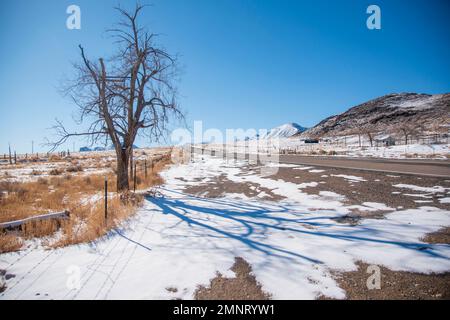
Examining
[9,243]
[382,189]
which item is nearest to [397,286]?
[9,243]

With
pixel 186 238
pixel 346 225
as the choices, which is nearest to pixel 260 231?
pixel 186 238

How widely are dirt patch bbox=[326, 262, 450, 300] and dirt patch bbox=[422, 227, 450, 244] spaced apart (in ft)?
4.31

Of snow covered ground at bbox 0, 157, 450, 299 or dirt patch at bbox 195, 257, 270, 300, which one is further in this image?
snow covered ground at bbox 0, 157, 450, 299

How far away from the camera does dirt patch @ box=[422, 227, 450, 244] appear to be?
413 centimetres

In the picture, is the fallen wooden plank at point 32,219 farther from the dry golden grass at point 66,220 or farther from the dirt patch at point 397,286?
the dirt patch at point 397,286

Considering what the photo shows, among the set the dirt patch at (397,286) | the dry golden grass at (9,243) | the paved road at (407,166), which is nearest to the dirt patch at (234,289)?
the dirt patch at (397,286)

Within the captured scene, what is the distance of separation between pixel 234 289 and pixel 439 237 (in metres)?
4.15

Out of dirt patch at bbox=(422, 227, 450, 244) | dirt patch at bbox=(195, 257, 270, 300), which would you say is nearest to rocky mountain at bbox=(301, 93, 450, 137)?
dirt patch at bbox=(422, 227, 450, 244)

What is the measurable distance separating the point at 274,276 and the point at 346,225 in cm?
293

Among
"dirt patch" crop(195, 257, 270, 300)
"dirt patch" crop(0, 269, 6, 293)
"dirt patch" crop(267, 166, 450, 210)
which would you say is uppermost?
"dirt patch" crop(267, 166, 450, 210)

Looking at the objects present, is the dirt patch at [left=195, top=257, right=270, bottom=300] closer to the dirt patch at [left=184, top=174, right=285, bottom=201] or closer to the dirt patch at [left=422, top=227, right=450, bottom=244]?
the dirt patch at [left=422, top=227, right=450, bottom=244]
